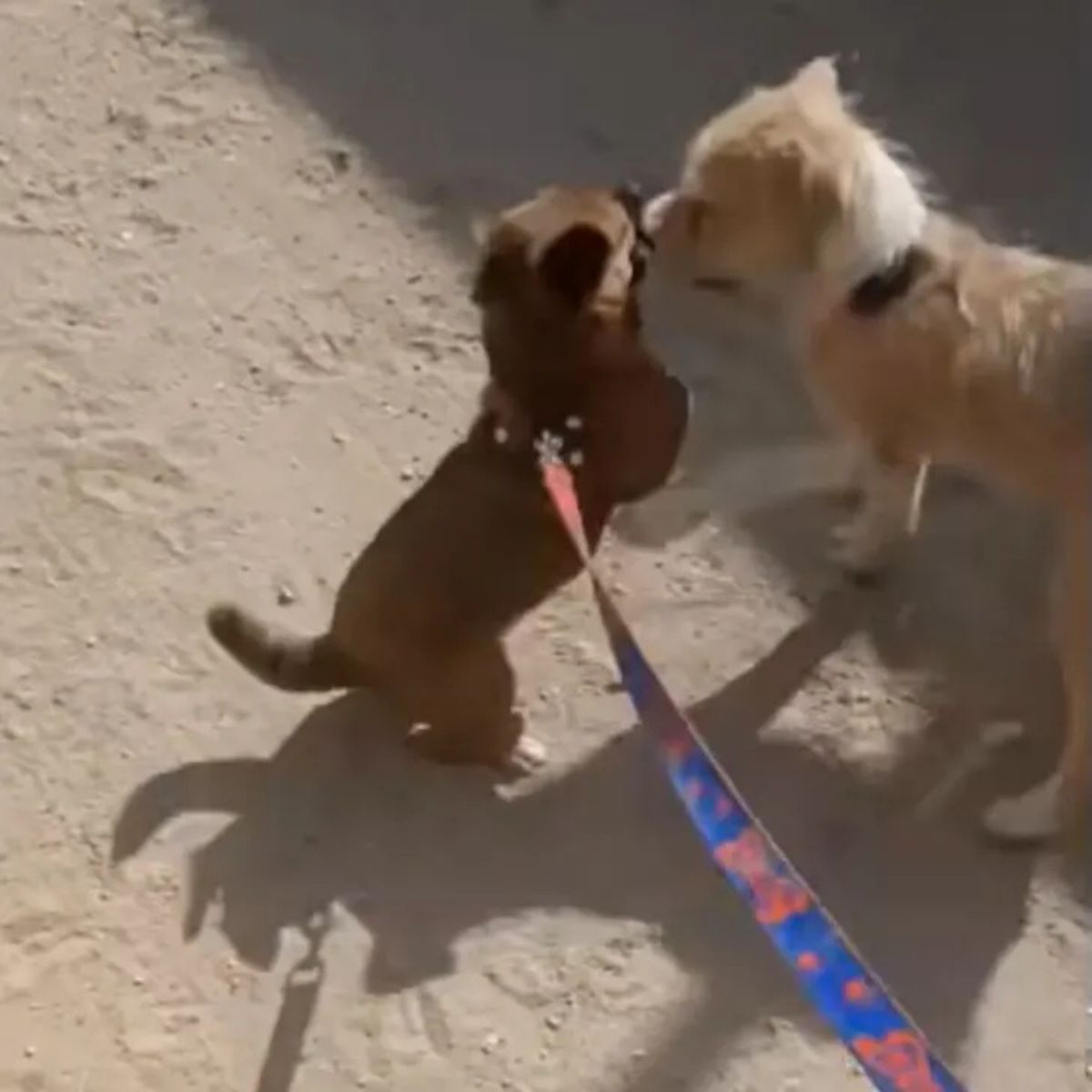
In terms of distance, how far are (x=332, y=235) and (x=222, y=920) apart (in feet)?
2.76

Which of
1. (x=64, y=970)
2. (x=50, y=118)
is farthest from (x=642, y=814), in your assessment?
(x=50, y=118)

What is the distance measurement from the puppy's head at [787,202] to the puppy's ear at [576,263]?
149mm

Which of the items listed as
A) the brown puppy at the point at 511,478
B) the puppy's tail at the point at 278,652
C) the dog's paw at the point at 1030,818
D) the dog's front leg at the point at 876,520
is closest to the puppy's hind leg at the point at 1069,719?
the dog's paw at the point at 1030,818

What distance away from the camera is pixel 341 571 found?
6.55 feet

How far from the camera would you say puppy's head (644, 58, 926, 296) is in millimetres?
1648

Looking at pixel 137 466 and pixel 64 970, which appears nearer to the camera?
pixel 64 970

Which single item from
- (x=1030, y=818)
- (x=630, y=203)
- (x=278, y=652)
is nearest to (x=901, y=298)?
(x=630, y=203)

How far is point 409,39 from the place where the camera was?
96.9 inches

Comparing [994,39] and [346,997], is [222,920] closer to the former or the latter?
[346,997]

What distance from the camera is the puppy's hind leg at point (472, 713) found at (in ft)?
5.67

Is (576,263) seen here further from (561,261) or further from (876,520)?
(876,520)

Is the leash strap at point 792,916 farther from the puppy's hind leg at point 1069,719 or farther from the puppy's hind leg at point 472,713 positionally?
the puppy's hind leg at point 1069,719

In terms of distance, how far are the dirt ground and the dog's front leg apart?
3 cm

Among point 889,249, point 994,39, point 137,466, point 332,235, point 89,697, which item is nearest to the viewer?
point 889,249
